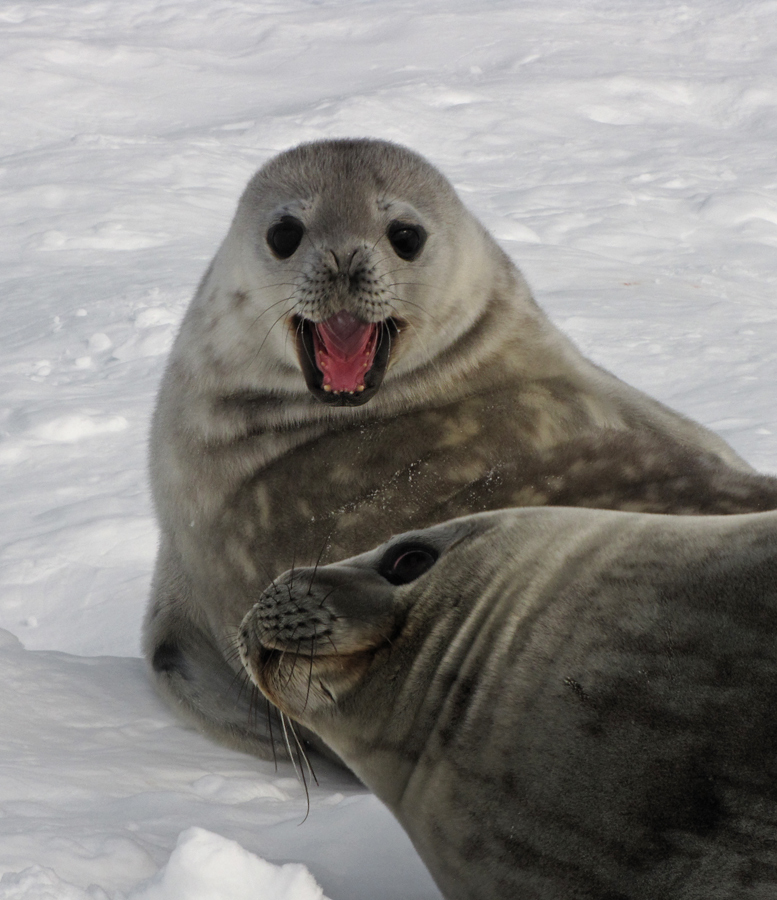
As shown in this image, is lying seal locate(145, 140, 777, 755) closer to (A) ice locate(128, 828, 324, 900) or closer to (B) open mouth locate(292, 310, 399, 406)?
(B) open mouth locate(292, 310, 399, 406)

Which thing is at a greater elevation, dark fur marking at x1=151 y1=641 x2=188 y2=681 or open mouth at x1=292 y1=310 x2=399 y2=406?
open mouth at x1=292 y1=310 x2=399 y2=406

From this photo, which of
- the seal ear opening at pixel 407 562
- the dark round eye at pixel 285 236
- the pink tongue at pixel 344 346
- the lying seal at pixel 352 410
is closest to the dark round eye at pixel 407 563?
the seal ear opening at pixel 407 562

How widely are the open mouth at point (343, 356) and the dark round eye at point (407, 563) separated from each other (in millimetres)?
801

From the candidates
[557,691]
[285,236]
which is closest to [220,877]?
[557,691]

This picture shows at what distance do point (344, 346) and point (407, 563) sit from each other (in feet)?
3.09

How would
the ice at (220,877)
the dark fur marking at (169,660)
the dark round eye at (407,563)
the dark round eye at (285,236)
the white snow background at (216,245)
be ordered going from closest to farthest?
the ice at (220,877), the dark round eye at (407,563), the white snow background at (216,245), the dark round eye at (285,236), the dark fur marking at (169,660)

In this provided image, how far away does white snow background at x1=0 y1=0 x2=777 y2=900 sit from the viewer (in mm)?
1879

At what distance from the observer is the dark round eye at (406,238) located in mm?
2734

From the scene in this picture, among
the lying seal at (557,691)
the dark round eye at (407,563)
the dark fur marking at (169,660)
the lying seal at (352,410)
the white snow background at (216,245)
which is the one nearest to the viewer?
the lying seal at (557,691)

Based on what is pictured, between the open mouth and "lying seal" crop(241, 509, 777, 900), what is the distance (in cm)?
78

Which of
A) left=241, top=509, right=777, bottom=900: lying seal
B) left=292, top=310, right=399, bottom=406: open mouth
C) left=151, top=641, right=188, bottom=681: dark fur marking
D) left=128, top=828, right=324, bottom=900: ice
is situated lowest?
left=151, top=641, right=188, bottom=681: dark fur marking

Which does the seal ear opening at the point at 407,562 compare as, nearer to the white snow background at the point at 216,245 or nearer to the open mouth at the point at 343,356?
the white snow background at the point at 216,245

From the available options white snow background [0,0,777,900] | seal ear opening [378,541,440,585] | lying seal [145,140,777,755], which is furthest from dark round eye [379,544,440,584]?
lying seal [145,140,777,755]

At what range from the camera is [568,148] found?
9.98 metres
